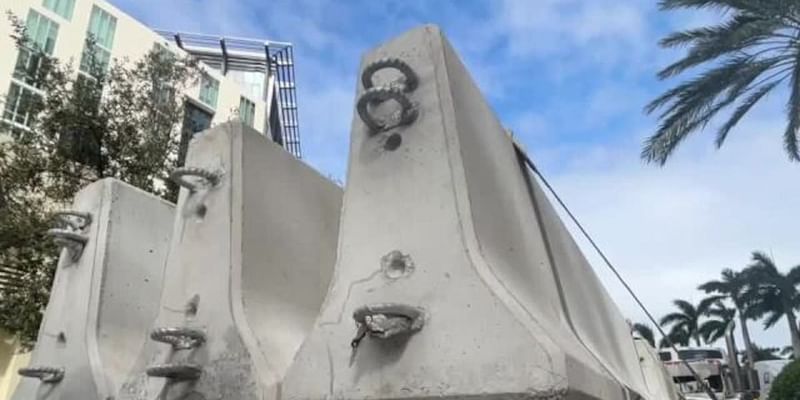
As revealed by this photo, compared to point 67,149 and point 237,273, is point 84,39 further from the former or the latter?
point 237,273

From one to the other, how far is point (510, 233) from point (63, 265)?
4261 mm

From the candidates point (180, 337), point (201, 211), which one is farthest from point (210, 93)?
point (180, 337)

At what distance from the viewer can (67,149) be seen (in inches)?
421

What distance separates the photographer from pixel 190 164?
444cm

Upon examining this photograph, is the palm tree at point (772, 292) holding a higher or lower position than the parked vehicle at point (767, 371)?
higher

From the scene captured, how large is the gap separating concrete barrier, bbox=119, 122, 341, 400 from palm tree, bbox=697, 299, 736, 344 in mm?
56535

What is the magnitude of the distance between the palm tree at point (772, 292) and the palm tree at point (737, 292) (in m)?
0.93

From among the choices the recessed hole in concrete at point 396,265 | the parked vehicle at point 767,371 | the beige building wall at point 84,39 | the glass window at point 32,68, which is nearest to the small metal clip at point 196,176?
the recessed hole in concrete at point 396,265

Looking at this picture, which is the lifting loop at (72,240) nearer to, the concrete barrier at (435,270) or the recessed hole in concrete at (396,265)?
the concrete barrier at (435,270)

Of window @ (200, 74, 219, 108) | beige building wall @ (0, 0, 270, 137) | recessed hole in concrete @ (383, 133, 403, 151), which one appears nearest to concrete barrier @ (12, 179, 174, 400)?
recessed hole in concrete @ (383, 133, 403, 151)

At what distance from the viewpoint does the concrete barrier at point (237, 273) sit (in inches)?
133

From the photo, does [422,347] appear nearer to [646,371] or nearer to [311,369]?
[311,369]

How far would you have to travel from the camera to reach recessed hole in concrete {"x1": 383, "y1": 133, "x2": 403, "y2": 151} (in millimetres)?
3398

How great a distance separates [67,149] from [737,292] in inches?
1929
